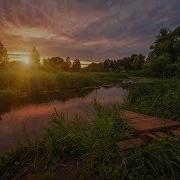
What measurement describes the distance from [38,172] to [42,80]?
28.3 meters

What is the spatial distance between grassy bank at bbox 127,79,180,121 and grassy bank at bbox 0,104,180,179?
2.36 metres

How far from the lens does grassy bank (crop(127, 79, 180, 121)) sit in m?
7.92

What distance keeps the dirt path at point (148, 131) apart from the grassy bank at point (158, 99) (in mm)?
1231

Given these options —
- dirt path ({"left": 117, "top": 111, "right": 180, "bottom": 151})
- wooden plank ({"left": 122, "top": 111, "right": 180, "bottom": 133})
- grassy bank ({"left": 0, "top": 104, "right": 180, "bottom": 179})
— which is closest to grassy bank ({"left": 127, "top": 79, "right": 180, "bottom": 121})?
wooden plank ({"left": 122, "top": 111, "right": 180, "bottom": 133})

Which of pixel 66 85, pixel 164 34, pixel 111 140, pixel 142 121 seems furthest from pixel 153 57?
pixel 111 140

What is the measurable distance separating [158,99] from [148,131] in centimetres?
365

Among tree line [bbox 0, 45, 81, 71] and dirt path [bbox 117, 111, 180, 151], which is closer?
dirt path [bbox 117, 111, 180, 151]

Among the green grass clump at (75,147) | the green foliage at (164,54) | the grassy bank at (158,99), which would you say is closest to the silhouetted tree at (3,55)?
the green foliage at (164,54)

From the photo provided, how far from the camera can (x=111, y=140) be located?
505 cm

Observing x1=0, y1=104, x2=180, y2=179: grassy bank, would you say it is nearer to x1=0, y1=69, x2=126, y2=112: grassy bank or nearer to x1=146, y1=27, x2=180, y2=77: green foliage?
x1=146, y1=27, x2=180, y2=77: green foliage

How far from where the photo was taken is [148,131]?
18.8ft

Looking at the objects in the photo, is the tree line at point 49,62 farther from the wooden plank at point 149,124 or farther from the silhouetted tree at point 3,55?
the wooden plank at point 149,124

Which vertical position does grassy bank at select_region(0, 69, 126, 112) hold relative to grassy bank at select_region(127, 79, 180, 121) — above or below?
below

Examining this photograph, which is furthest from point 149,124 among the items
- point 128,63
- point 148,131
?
point 128,63
